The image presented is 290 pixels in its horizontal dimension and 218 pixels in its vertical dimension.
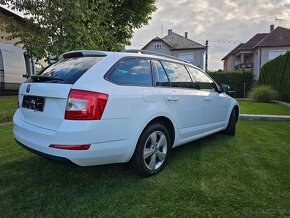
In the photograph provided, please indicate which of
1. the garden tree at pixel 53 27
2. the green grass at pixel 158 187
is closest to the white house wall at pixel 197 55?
the garden tree at pixel 53 27

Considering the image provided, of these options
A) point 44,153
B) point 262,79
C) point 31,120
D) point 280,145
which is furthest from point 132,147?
point 262,79

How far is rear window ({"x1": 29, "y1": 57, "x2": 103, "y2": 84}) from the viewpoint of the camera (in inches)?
102

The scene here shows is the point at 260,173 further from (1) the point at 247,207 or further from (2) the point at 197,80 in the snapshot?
(2) the point at 197,80

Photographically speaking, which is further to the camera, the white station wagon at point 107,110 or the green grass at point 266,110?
the green grass at point 266,110

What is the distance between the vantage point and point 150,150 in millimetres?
3086

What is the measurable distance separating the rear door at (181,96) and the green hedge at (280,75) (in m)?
11.1

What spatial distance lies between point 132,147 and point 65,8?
6.13 m

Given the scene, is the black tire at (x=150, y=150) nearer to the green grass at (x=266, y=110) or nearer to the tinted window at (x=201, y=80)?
the tinted window at (x=201, y=80)

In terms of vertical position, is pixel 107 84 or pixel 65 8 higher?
pixel 65 8

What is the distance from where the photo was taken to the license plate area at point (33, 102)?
2648mm

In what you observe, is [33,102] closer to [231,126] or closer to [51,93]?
[51,93]

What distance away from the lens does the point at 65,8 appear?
731cm

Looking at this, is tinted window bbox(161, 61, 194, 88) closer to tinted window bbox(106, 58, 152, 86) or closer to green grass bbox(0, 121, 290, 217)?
tinted window bbox(106, 58, 152, 86)

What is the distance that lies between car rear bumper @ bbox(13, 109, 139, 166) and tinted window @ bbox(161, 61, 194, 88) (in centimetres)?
122
